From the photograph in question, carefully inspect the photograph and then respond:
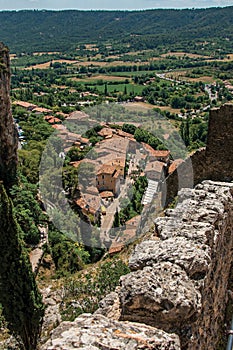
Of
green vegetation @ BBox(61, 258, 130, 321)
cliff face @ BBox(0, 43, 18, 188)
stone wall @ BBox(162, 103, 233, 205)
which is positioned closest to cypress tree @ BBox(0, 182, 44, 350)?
green vegetation @ BBox(61, 258, 130, 321)

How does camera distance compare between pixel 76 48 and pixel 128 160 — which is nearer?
pixel 128 160

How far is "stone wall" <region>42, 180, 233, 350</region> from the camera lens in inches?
100

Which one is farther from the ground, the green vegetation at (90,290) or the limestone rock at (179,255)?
the limestone rock at (179,255)

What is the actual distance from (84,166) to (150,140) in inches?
410

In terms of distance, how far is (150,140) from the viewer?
38.1m

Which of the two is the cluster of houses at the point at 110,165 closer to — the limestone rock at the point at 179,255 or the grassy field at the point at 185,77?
the limestone rock at the point at 179,255

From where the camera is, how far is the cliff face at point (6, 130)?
21672mm

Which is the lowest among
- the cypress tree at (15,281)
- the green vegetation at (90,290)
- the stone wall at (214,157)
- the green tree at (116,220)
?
the green tree at (116,220)

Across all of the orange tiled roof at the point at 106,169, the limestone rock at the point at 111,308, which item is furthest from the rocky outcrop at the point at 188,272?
the orange tiled roof at the point at 106,169

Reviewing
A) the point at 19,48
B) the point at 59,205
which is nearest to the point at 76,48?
the point at 19,48

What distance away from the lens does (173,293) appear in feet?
9.72

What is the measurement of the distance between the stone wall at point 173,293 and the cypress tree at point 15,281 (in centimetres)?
512

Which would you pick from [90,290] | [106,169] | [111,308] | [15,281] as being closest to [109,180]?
[106,169]

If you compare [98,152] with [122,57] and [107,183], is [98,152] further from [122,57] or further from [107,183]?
[122,57]
